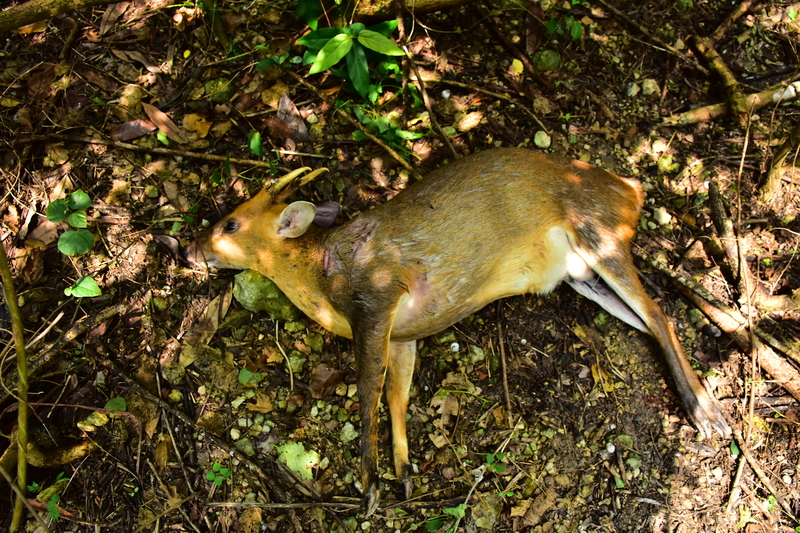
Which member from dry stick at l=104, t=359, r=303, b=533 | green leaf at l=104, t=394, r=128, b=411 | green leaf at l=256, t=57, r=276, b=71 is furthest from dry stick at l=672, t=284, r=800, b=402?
green leaf at l=104, t=394, r=128, b=411

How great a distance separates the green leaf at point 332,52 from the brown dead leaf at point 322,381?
7.74 ft

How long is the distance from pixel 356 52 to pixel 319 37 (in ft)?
1.06

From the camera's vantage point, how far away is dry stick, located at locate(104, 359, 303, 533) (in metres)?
3.94

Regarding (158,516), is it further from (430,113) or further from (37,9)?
(430,113)

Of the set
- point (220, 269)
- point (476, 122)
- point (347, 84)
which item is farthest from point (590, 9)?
point (220, 269)

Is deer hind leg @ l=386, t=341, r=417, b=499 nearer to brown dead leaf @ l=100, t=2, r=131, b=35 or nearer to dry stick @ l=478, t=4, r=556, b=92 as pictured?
dry stick @ l=478, t=4, r=556, b=92

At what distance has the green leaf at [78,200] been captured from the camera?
4062 millimetres

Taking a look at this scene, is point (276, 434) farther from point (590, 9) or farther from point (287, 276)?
point (590, 9)

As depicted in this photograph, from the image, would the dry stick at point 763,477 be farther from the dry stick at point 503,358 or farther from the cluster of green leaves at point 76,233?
the cluster of green leaves at point 76,233

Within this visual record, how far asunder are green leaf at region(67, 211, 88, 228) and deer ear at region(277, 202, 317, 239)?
1.53 meters

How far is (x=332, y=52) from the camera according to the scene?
4.06 m

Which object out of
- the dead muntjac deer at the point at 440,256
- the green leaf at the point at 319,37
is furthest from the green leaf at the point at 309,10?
the dead muntjac deer at the point at 440,256

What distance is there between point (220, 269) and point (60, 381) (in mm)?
1488

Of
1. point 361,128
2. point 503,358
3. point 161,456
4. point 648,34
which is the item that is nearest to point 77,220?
point 161,456
